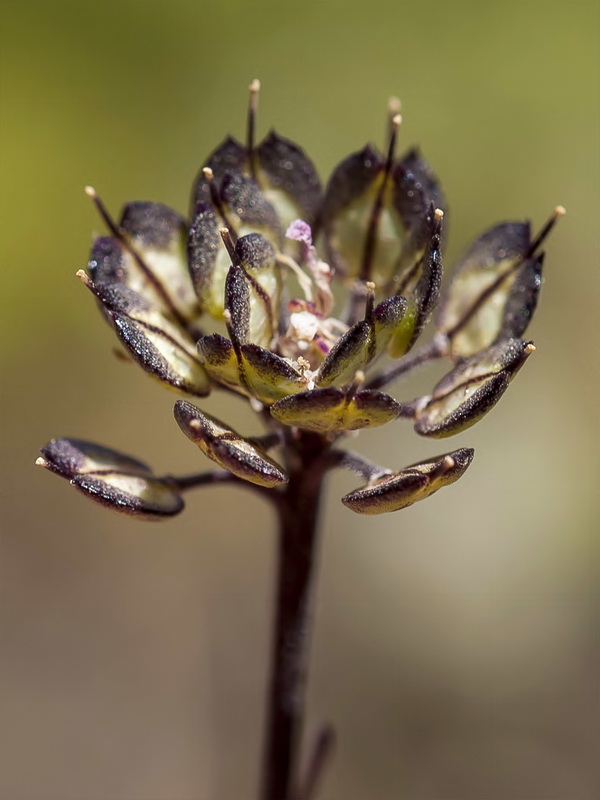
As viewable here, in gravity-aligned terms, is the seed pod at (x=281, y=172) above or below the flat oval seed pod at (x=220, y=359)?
above

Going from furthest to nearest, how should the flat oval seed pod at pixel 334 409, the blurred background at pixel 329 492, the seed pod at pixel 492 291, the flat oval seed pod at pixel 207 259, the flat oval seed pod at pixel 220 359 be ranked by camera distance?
the blurred background at pixel 329 492
the seed pod at pixel 492 291
the flat oval seed pod at pixel 207 259
the flat oval seed pod at pixel 220 359
the flat oval seed pod at pixel 334 409

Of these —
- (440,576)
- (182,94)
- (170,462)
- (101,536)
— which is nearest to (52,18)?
(182,94)

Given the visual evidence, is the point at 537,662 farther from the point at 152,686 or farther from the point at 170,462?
the point at 170,462

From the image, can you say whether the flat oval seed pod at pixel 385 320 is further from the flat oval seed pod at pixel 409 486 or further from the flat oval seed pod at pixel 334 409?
the flat oval seed pod at pixel 409 486

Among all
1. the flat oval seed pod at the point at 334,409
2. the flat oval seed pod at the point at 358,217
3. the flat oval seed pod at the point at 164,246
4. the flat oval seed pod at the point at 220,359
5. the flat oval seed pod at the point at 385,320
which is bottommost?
the flat oval seed pod at the point at 334,409

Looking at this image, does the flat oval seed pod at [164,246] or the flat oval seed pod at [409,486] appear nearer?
the flat oval seed pod at [409,486]

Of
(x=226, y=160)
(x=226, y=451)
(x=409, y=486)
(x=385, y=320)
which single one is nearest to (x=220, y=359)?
(x=226, y=451)

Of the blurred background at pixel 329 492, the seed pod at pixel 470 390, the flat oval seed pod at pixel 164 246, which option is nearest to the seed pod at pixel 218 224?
the flat oval seed pod at pixel 164 246
